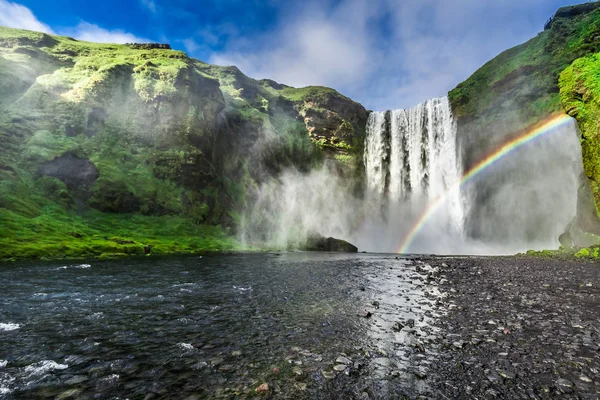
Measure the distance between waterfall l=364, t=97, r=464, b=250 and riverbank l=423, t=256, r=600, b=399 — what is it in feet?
239

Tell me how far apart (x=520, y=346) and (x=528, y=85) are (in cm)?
8615

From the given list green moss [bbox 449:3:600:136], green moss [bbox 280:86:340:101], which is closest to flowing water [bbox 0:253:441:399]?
green moss [bbox 449:3:600:136]

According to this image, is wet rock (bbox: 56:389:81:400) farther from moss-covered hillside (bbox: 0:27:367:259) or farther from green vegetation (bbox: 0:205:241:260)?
moss-covered hillside (bbox: 0:27:367:259)

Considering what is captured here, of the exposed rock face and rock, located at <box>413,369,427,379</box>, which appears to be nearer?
rock, located at <box>413,369,427,379</box>

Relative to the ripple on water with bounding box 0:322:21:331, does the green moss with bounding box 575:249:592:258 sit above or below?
above

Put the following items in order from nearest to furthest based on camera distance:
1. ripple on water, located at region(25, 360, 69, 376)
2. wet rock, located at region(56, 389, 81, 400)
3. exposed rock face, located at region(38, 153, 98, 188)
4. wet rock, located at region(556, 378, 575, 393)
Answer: wet rock, located at region(56, 389, 81, 400), wet rock, located at region(556, 378, 575, 393), ripple on water, located at region(25, 360, 69, 376), exposed rock face, located at region(38, 153, 98, 188)

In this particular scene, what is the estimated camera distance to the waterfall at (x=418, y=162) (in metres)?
83.5

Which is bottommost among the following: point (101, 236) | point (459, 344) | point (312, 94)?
point (459, 344)

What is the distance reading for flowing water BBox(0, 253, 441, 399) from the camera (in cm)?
659

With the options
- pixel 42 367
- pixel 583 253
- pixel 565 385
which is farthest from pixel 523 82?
pixel 42 367

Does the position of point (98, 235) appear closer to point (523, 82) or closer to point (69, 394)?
point (69, 394)

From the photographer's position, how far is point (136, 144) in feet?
302

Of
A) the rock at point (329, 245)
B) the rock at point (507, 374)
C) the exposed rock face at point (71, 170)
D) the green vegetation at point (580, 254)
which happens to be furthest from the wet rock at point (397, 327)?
the exposed rock face at point (71, 170)

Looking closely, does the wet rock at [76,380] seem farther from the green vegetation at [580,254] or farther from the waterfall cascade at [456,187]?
the waterfall cascade at [456,187]
